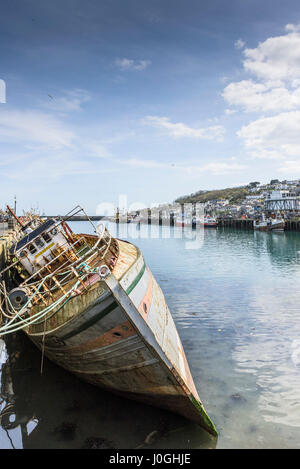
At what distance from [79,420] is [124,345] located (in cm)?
232

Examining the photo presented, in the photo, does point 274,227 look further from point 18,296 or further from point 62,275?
point 18,296

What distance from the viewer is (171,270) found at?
1089 inches

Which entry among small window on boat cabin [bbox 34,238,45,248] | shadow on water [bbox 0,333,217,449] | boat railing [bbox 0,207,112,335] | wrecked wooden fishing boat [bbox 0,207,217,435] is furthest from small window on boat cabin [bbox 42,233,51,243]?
shadow on water [bbox 0,333,217,449]

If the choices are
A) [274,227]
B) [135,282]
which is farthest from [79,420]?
[274,227]

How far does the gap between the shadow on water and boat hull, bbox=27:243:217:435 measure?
34cm

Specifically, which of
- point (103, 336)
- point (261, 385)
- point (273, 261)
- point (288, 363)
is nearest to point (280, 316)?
point (288, 363)

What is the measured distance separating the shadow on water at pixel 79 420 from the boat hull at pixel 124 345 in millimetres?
343

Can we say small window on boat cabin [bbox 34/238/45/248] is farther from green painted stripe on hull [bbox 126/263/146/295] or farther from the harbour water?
green painted stripe on hull [bbox 126/263/146/295]

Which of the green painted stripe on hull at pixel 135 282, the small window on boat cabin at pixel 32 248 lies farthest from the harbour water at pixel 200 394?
the small window on boat cabin at pixel 32 248

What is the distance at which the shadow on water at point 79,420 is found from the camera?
6730mm

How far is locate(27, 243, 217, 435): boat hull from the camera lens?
6.58m

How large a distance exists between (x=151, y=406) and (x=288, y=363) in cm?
538

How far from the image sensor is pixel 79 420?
7387 millimetres
